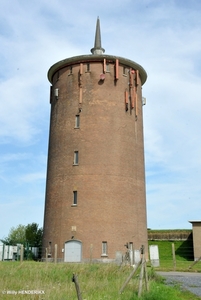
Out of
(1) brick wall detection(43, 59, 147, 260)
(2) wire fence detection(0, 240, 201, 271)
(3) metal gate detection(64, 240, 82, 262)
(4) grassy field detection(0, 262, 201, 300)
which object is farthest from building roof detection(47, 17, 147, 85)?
(4) grassy field detection(0, 262, 201, 300)

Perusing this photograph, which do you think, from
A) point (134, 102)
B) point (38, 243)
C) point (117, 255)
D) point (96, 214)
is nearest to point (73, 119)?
point (134, 102)

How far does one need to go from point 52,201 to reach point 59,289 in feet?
65.7

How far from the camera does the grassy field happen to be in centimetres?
1005

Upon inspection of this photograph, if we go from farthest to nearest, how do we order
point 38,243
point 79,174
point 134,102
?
point 38,243, point 134,102, point 79,174

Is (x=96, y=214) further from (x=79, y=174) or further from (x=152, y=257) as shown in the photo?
(x=152, y=257)

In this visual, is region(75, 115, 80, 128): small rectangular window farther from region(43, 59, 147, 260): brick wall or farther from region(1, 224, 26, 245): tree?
region(1, 224, 26, 245): tree

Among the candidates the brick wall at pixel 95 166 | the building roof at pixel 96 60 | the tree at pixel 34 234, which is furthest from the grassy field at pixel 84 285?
the tree at pixel 34 234

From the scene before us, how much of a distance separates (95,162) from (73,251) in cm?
677

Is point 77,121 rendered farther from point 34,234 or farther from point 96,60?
point 34,234

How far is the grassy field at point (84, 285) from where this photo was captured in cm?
1005

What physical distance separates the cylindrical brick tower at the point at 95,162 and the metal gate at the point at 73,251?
0.23 ft

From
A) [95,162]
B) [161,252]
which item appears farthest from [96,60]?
[161,252]

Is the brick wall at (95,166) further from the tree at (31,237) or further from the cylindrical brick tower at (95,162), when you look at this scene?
the tree at (31,237)

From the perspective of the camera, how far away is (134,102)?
107 feet
